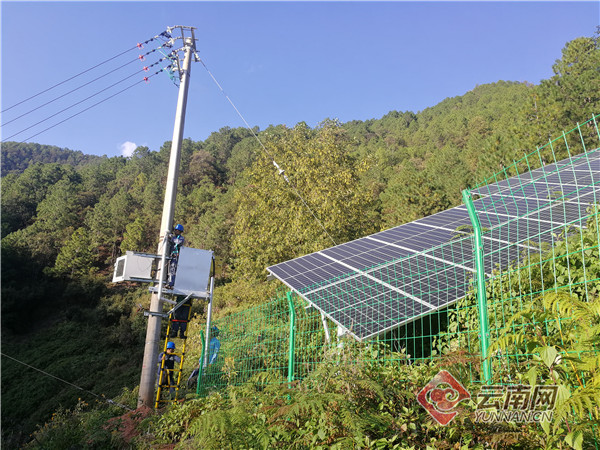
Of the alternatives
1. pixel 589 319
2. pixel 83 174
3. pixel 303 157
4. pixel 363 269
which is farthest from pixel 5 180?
pixel 589 319

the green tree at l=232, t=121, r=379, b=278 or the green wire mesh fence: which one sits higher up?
the green tree at l=232, t=121, r=379, b=278

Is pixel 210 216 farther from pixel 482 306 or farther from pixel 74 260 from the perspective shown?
pixel 482 306

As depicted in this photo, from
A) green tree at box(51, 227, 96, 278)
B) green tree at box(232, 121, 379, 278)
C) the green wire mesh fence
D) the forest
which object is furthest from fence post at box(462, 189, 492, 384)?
green tree at box(51, 227, 96, 278)

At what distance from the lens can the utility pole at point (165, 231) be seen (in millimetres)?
7519

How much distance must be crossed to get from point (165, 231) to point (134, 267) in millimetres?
994

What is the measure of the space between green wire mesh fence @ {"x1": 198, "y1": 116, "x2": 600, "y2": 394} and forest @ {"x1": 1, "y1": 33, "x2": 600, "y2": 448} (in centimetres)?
98

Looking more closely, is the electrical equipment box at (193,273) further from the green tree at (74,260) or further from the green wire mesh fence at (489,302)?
the green tree at (74,260)

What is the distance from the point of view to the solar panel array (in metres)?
4.45

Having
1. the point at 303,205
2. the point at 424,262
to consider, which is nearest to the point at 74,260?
the point at 303,205

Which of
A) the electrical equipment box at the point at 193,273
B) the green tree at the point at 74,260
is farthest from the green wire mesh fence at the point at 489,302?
the green tree at the point at 74,260

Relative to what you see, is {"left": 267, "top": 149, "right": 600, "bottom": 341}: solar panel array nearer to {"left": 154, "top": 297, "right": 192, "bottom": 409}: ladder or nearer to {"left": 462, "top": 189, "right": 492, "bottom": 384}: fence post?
{"left": 462, "top": 189, "right": 492, "bottom": 384}: fence post

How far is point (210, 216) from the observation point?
144 feet

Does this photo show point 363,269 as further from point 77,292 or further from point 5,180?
point 5,180

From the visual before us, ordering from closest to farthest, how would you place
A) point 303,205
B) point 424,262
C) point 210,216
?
1. point 424,262
2. point 303,205
3. point 210,216
